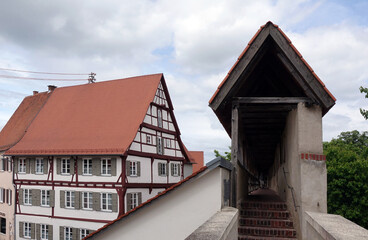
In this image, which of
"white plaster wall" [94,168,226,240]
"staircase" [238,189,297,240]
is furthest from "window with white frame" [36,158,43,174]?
"staircase" [238,189,297,240]

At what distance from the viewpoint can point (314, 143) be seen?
314 inches

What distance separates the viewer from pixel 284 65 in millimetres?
8062

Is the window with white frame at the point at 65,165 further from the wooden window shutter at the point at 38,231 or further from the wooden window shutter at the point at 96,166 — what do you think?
the wooden window shutter at the point at 38,231

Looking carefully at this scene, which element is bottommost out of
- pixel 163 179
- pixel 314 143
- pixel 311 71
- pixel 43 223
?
pixel 43 223

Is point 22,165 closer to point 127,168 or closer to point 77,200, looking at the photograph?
point 77,200

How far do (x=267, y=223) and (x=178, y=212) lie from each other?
256 centimetres

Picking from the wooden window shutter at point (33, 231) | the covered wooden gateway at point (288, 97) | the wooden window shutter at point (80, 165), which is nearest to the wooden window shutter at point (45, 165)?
the wooden window shutter at point (80, 165)

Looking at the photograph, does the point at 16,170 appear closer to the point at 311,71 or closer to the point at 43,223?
the point at 43,223

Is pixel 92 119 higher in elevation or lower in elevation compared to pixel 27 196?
higher

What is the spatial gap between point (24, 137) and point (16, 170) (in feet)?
8.70

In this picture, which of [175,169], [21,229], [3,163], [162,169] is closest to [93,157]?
[162,169]

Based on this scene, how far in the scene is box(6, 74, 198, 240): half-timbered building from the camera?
24328mm

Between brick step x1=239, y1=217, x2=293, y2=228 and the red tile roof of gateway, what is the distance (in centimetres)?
1536

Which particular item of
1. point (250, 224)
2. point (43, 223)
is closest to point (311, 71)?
point (250, 224)
